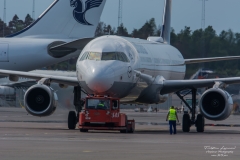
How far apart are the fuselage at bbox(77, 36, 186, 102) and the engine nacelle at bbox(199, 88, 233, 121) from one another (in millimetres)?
2663

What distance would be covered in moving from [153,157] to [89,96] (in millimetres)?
10313

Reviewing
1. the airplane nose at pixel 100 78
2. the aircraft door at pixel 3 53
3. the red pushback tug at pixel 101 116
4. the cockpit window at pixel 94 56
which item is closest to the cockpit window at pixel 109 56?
the cockpit window at pixel 94 56

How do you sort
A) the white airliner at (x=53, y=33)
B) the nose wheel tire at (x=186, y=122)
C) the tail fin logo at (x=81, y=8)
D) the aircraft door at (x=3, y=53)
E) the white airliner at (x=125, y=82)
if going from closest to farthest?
the white airliner at (x=125, y=82)
the nose wheel tire at (x=186, y=122)
the aircraft door at (x=3, y=53)
the white airliner at (x=53, y=33)
the tail fin logo at (x=81, y=8)

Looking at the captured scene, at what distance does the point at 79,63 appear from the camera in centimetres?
2588

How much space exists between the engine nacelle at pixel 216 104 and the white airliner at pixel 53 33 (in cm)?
2197

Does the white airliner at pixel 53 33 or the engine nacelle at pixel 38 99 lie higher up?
the white airliner at pixel 53 33

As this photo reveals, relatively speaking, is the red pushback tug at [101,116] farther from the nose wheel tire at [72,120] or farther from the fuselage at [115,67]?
the nose wheel tire at [72,120]

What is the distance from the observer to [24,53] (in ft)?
158

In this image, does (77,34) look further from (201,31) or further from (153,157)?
(153,157)

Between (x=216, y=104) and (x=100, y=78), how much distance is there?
5.11 m

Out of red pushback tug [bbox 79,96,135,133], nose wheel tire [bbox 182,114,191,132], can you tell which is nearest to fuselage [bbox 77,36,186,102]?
red pushback tug [bbox 79,96,135,133]

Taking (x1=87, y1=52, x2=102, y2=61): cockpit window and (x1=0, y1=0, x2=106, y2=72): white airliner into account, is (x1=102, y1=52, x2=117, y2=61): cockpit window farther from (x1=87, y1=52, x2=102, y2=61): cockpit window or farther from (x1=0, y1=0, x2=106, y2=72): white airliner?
(x1=0, y1=0, x2=106, y2=72): white airliner

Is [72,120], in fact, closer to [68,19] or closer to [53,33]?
[53,33]

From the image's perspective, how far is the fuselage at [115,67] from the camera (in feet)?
81.4
